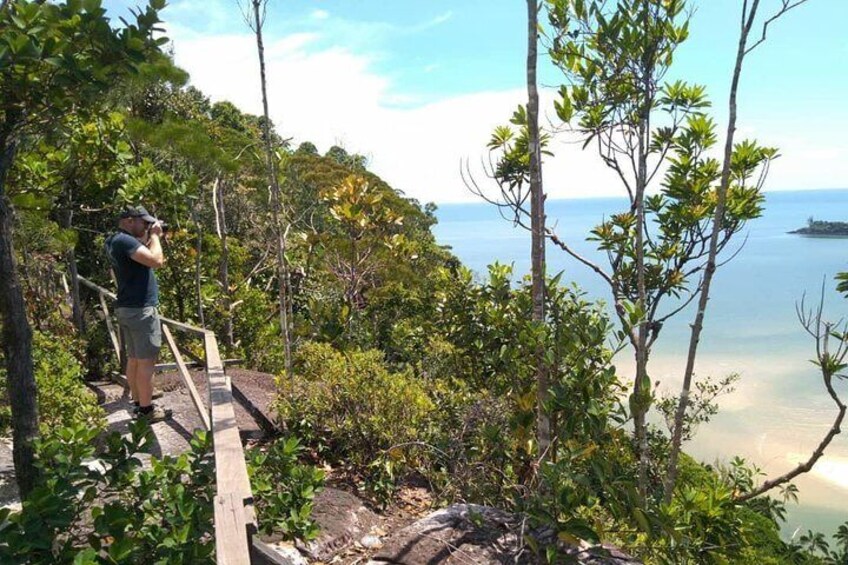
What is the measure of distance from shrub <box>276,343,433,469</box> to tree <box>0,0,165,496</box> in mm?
1857

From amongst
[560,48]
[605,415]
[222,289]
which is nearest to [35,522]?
[605,415]

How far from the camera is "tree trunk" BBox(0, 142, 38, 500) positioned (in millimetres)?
2549

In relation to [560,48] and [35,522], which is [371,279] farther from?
[35,522]

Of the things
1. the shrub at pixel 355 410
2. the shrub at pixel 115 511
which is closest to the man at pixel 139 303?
the shrub at pixel 355 410

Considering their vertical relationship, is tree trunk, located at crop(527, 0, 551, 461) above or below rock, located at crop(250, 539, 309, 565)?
above

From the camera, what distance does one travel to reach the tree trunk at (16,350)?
2549 millimetres

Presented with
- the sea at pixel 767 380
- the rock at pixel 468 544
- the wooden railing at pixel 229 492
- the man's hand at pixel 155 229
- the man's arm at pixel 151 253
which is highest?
the man's hand at pixel 155 229

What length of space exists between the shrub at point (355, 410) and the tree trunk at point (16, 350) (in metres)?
1.78

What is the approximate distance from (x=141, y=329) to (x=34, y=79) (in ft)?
6.93

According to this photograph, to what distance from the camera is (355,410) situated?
424 cm

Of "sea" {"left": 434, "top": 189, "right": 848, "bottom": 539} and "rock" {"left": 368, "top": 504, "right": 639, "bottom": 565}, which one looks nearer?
"rock" {"left": 368, "top": 504, "right": 639, "bottom": 565}

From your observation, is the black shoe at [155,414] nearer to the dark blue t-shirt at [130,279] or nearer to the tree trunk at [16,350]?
the dark blue t-shirt at [130,279]

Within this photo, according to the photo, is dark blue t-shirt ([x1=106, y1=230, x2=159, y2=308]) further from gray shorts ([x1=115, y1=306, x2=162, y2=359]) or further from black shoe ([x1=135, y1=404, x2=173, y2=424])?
black shoe ([x1=135, y1=404, x2=173, y2=424])

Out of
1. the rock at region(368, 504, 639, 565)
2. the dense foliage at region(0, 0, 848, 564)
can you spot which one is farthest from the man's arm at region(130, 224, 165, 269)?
the rock at region(368, 504, 639, 565)
